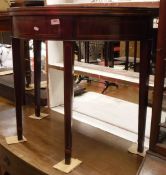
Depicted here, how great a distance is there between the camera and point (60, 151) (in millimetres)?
1153

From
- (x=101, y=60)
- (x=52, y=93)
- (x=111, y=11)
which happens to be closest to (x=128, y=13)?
(x=111, y=11)

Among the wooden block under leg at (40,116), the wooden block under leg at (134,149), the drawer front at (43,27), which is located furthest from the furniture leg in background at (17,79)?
the wooden block under leg at (134,149)

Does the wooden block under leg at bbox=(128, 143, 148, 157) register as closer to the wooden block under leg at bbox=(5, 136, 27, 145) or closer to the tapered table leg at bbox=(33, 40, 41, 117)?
the wooden block under leg at bbox=(5, 136, 27, 145)

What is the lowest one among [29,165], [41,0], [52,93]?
[29,165]

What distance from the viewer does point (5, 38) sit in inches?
111

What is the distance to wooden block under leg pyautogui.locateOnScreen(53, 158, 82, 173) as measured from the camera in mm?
1008

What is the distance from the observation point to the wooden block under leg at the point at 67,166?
1008mm

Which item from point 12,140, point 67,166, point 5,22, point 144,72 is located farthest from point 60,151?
point 5,22

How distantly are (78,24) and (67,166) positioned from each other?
0.54 m

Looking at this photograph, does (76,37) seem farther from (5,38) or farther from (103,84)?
(5,38)

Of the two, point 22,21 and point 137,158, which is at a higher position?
point 22,21

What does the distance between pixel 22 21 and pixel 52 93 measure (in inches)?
29.7

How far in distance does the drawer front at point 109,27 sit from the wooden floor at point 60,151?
0.50m

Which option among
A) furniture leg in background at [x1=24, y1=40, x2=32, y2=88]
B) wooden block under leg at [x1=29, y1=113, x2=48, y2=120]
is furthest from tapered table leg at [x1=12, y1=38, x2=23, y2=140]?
furniture leg in background at [x1=24, y1=40, x2=32, y2=88]
